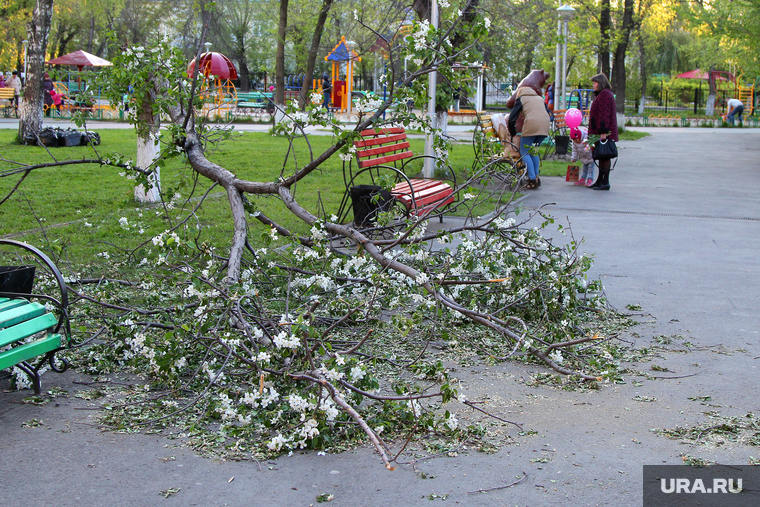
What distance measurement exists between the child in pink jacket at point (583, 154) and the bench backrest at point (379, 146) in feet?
13.7

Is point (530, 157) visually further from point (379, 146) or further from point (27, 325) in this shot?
point (27, 325)

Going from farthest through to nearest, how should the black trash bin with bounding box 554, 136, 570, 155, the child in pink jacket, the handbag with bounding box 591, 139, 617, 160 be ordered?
the black trash bin with bounding box 554, 136, 570, 155 → the child in pink jacket → the handbag with bounding box 591, 139, 617, 160

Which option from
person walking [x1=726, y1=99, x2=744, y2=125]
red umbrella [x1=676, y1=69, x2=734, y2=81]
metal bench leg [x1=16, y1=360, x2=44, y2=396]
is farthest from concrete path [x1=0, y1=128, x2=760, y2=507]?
red umbrella [x1=676, y1=69, x2=734, y2=81]

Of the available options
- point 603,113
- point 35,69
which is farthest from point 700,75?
point 35,69

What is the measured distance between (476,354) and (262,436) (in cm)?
169

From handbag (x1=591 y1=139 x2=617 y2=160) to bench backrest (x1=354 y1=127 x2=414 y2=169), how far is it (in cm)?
380

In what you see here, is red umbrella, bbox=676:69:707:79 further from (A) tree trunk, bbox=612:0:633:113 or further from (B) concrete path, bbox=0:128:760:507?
(B) concrete path, bbox=0:128:760:507

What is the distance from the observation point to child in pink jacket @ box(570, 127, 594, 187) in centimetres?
1245

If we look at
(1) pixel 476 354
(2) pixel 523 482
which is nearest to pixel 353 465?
(2) pixel 523 482

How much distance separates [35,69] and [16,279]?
13915 millimetres

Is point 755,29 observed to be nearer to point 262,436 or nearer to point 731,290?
point 731,290

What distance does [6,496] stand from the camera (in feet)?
9.45

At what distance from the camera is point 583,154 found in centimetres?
1255

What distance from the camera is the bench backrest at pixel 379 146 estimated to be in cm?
812
